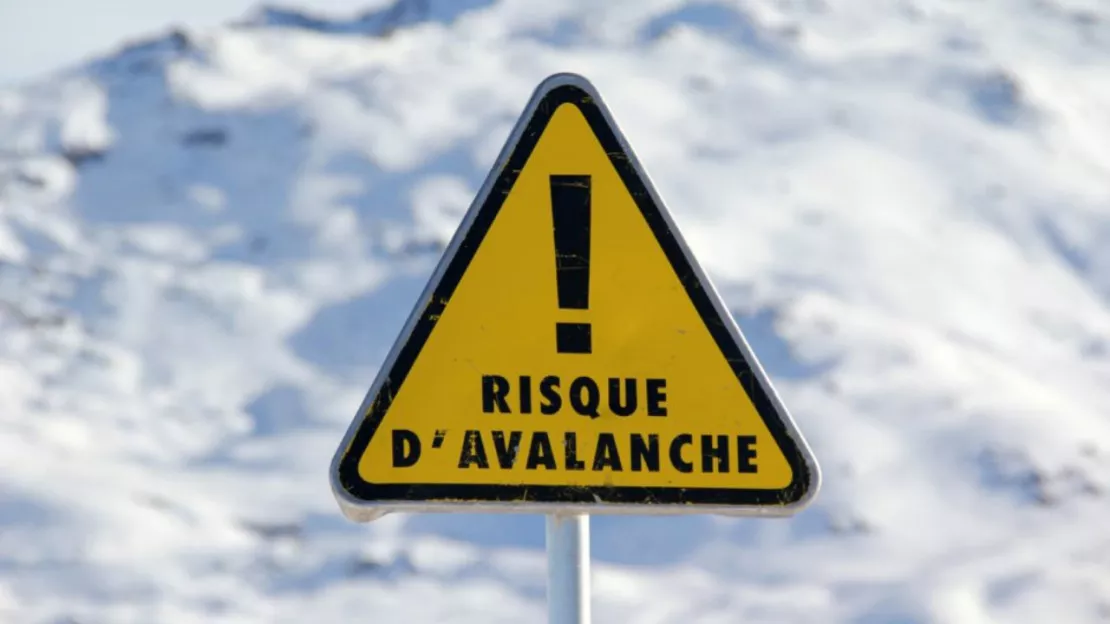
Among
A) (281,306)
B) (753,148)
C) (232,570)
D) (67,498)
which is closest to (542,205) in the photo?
(232,570)

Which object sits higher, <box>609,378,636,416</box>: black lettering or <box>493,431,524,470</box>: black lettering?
<box>609,378,636,416</box>: black lettering

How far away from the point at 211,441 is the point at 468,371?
27.2ft

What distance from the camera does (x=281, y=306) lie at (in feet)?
35.4

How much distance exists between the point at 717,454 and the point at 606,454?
12 cm

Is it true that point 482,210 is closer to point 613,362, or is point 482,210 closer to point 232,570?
point 613,362

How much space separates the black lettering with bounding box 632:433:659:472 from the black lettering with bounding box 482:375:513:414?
0.14 meters

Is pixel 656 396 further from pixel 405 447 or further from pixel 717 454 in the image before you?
pixel 405 447

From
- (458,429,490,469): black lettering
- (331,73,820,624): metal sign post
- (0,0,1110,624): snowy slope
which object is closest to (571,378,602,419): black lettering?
(331,73,820,624): metal sign post

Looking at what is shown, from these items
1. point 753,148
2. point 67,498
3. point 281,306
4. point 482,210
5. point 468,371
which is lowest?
point 468,371

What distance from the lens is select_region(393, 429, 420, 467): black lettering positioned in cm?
160

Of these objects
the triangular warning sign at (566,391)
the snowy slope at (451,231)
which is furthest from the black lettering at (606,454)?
the snowy slope at (451,231)

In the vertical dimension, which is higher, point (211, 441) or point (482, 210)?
point (211, 441)

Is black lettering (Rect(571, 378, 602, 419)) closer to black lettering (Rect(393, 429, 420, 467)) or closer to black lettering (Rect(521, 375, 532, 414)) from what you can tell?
black lettering (Rect(521, 375, 532, 414))

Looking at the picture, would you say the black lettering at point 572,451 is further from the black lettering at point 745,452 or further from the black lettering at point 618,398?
the black lettering at point 745,452
